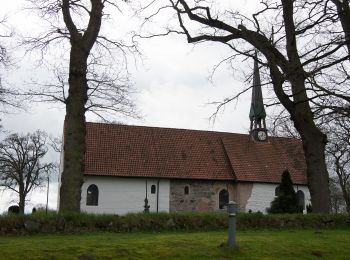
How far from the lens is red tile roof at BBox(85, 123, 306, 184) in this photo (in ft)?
114

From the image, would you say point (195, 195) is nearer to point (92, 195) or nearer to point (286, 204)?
point (92, 195)

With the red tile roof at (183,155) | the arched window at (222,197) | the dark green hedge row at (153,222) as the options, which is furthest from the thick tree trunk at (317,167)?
the arched window at (222,197)

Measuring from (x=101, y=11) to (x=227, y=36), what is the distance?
13.4 ft

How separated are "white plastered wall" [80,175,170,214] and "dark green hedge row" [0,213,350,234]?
21.8m

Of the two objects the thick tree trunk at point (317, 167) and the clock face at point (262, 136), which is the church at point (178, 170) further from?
the thick tree trunk at point (317, 167)

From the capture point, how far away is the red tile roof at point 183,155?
34.8 meters

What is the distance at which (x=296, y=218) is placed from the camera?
1322 cm

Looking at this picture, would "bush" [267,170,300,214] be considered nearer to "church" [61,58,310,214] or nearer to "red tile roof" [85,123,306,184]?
"church" [61,58,310,214]

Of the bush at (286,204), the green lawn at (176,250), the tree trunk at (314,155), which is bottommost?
the green lawn at (176,250)

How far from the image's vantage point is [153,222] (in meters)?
11.8

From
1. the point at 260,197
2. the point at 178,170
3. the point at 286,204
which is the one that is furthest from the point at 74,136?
the point at 260,197

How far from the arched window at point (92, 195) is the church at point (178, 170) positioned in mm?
72

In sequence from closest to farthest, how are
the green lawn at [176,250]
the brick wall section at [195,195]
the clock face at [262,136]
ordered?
the green lawn at [176,250] → the brick wall section at [195,195] → the clock face at [262,136]

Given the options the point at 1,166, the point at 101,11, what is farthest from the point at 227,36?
the point at 1,166
